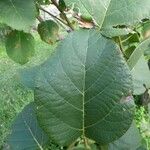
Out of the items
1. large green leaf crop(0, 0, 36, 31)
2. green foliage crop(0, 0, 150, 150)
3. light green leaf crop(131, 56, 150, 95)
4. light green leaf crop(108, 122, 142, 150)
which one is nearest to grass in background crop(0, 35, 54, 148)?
large green leaf crop(0, 0, 36, 31)

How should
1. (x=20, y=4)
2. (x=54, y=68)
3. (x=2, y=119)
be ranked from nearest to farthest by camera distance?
(x=54, y=68) → (x=20, y=4) → (x=2, y=119)

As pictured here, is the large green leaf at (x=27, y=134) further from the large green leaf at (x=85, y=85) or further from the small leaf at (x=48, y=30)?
the small leaf at (x=48, y=30)

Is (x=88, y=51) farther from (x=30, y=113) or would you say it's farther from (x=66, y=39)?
(x=30, y=113)

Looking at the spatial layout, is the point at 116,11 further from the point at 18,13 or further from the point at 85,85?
the point at 18,13

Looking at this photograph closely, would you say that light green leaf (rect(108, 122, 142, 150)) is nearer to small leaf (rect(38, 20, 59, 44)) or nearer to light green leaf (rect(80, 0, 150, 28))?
light green leaf (rect(80, 0, 150, 28))

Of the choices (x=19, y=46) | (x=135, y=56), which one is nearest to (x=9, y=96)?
(x=19, y=46)

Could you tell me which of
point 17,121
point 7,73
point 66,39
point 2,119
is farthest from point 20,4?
point 7,73

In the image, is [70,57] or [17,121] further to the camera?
[17,121]

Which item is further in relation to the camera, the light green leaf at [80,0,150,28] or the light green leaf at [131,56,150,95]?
the light green leaf at [131,56,150,95]
